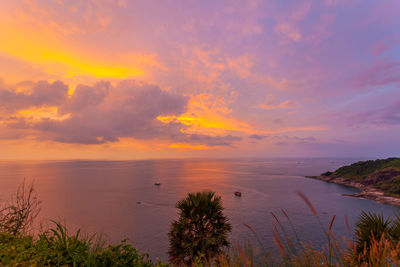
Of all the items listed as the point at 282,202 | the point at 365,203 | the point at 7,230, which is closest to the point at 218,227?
the point at 7,230

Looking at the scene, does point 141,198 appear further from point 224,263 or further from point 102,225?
point 224,263

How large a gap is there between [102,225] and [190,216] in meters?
51.7

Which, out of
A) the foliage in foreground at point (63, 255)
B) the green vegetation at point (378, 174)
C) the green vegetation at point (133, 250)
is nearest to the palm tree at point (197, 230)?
the green vegetation at point (133, 250)

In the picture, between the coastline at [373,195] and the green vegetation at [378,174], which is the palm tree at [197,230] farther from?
the green vegetation at [378,174]

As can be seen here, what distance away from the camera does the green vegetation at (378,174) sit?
91050mm

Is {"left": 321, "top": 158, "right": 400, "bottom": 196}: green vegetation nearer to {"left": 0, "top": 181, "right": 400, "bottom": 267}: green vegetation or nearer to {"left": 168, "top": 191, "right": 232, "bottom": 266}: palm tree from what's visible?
{"left": 168, "top": 191, "right": 232, "bottom": 266}: palm tree

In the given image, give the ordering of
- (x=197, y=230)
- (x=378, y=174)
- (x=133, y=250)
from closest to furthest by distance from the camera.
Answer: (x=133, y=250)
(x=197, y=230)
(x=378, y=174)

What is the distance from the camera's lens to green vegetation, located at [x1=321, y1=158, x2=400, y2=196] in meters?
91.1

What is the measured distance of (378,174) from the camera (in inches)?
4139

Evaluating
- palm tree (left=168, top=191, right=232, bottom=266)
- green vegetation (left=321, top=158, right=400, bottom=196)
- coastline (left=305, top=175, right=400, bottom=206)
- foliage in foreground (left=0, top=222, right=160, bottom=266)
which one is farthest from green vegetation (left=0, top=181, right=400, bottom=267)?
green vegetation (left=321, top=158, right=400, bottom=196)

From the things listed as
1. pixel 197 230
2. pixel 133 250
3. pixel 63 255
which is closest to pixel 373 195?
pixel 197 230

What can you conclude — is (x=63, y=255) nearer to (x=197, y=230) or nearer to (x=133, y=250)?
(x=133, y=250)

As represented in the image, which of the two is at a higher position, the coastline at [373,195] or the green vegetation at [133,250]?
the green vegetation at [133,250]

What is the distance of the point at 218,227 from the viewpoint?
712 inches
